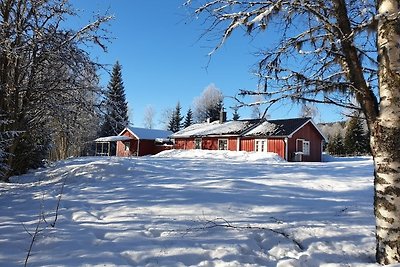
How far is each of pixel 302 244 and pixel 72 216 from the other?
367cm

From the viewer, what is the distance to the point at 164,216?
545 cm

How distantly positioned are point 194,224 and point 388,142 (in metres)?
2.77

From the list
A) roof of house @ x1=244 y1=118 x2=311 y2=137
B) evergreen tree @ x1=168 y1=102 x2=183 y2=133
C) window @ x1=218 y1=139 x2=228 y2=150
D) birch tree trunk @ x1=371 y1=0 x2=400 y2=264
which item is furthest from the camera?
evergreen tree @ x1=168 y1=102 x2=183 y2=133

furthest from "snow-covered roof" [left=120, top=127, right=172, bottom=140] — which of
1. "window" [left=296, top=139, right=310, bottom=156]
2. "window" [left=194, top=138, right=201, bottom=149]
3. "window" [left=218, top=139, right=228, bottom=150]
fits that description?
"window" [left=296, top=139, right=310, bottom=156]

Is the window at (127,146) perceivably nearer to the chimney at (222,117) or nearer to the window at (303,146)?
the chimney at (222,117)

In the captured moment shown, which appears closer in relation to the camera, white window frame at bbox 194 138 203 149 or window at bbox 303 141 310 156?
window at bbox 303 141 310 156

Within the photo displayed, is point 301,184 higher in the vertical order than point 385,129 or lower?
lower

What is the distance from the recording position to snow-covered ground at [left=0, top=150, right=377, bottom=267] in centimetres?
400

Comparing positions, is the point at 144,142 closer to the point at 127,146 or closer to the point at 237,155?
the point at 127,146

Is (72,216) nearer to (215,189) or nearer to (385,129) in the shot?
(215,189)

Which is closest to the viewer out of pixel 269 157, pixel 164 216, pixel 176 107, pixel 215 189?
pixel 164 216

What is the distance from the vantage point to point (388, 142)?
3.67 meters

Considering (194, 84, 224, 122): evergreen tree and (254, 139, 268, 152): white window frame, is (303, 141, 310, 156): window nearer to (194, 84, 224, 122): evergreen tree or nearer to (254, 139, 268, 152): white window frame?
(254, 139, 268, 152): white window frame

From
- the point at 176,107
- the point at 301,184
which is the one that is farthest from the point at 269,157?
the point at 176,107
